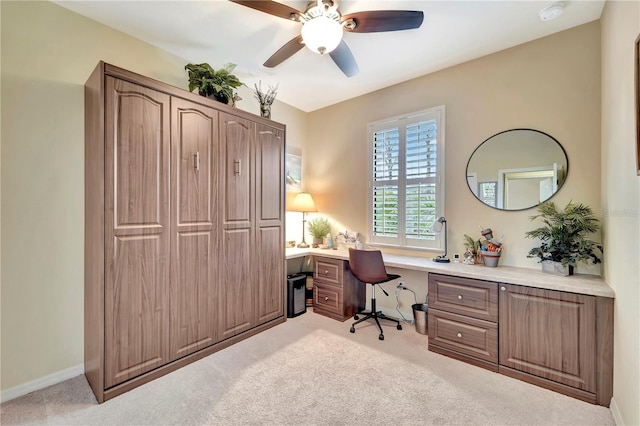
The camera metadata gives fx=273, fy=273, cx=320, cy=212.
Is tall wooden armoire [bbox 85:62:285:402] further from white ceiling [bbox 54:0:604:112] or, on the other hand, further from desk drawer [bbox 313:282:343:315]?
desk drawer [bbox 313:282:343:315]

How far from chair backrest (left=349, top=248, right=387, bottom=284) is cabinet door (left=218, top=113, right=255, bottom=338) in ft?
3.56

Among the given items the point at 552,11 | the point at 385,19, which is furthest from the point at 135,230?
the point at 552,11

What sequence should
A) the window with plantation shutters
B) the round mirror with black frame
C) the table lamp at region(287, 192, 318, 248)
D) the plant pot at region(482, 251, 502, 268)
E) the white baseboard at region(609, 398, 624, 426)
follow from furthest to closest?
the table lamp at region(287, 192, 318, 248) → the window with plantation shutters → the plant pot at region(482, 251, 502, 268) → the round mirror with black frame → the white baseboard at region(609, 398, 624, 426)

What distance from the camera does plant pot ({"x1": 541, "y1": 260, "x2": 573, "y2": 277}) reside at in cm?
217

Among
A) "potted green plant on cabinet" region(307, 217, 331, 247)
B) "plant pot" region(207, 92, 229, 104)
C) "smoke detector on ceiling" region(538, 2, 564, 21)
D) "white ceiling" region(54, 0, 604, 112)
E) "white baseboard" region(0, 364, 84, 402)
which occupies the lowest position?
"white baseboard" region(0, 364, 84, 402)

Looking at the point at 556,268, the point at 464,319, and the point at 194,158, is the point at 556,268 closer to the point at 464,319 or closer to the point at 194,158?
the point at 464,319

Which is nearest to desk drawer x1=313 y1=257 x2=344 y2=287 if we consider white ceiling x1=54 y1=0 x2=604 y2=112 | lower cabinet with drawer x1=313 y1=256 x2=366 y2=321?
lower cabinet with drawer x1=313 y1=256 x2=366 y2=321

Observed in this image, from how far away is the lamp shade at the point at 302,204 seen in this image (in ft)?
12.5

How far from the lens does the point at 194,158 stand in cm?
232

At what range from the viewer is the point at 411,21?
1806 millimetres

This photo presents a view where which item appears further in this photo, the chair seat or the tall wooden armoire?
the chair seat

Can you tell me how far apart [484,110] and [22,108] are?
12.6 ft

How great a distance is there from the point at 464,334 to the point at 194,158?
9.07 ft

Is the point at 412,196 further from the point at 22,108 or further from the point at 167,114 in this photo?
the point at 22,108
